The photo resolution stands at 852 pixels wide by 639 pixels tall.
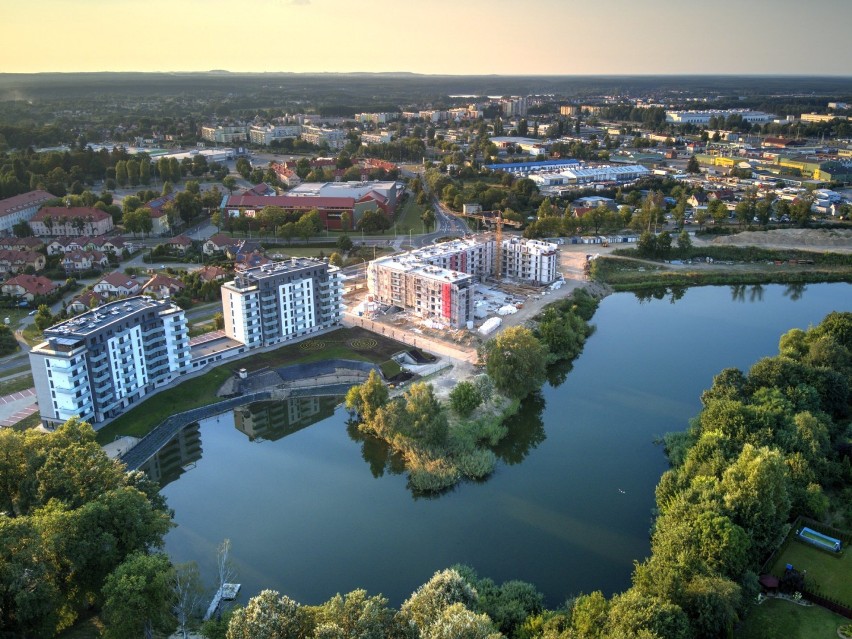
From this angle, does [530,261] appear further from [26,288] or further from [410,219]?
[26,288]

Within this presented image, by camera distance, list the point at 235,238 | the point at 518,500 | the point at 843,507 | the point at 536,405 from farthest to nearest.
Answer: the point at 235,238 < the point at 536,405 < the point at 518,500 < the point at 843,507

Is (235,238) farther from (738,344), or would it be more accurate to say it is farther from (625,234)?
(738,344)

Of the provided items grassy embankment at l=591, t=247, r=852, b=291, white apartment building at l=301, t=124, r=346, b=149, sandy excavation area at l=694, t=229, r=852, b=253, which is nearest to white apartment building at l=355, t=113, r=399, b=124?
white apartment building at l=301, t=124, r=346, b=149

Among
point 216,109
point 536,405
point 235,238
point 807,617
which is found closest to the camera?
point 807,617

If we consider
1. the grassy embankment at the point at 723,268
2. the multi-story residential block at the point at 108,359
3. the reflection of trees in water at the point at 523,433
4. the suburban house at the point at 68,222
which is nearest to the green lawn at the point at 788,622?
the reflection of trees in water at the point at 523,433

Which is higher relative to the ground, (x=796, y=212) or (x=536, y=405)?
(x=796, y=212)

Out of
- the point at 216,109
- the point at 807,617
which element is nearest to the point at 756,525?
the point at 807,617

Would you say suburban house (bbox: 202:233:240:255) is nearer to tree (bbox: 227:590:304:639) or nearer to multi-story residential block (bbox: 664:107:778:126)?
tree (bbox: 227:590:304:639)

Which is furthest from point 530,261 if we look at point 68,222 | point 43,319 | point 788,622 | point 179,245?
point 68,222
